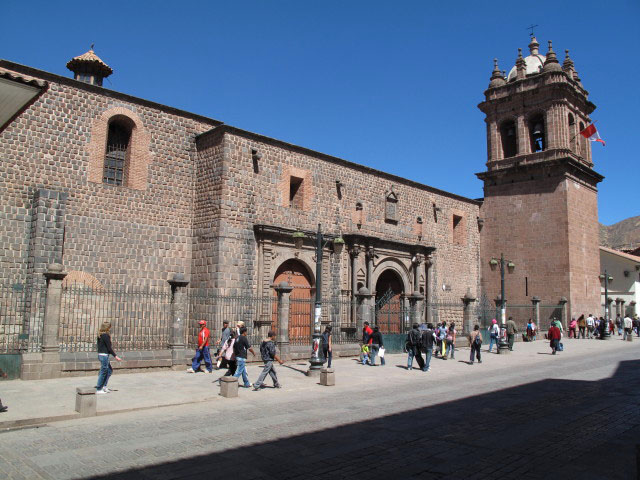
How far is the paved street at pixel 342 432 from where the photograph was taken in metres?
5.77

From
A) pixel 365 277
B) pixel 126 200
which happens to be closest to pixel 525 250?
pixel 365 277

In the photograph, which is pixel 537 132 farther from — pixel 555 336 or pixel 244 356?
pixel 244 356

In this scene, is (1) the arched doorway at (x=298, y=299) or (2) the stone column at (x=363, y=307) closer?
(1) the arched doorway at (x=298, y=299)

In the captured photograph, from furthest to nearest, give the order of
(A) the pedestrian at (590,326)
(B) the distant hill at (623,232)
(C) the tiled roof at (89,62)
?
1. (B) the distant hill at (623,232)
2. (A) the pedestrian at (590,326)
3. (C) the tiled roof at (89,62)

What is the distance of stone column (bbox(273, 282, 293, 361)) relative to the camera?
15750 millimetres

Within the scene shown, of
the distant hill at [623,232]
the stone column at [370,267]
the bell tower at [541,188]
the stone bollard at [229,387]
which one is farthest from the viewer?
the distant hill at [623,232]

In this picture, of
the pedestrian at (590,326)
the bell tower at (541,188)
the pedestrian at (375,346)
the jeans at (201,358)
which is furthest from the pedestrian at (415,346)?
the pedestrian at (590,326)

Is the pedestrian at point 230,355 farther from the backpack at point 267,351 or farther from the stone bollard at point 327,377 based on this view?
the stone bollard at point 327,377

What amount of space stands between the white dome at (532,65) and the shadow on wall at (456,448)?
83.9 ft

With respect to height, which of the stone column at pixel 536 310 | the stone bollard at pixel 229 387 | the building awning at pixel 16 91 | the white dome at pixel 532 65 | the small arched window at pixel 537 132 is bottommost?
the stone bollard at pixel 229 387

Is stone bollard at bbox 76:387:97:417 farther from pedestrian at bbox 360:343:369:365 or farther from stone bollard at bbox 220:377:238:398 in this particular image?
pedestrian at bbox 360:343:369:365

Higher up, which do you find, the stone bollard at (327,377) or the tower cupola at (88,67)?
the tower cupola at (88,67)

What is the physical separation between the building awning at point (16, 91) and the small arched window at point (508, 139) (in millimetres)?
27726

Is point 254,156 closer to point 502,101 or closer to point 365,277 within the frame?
point 365,277
